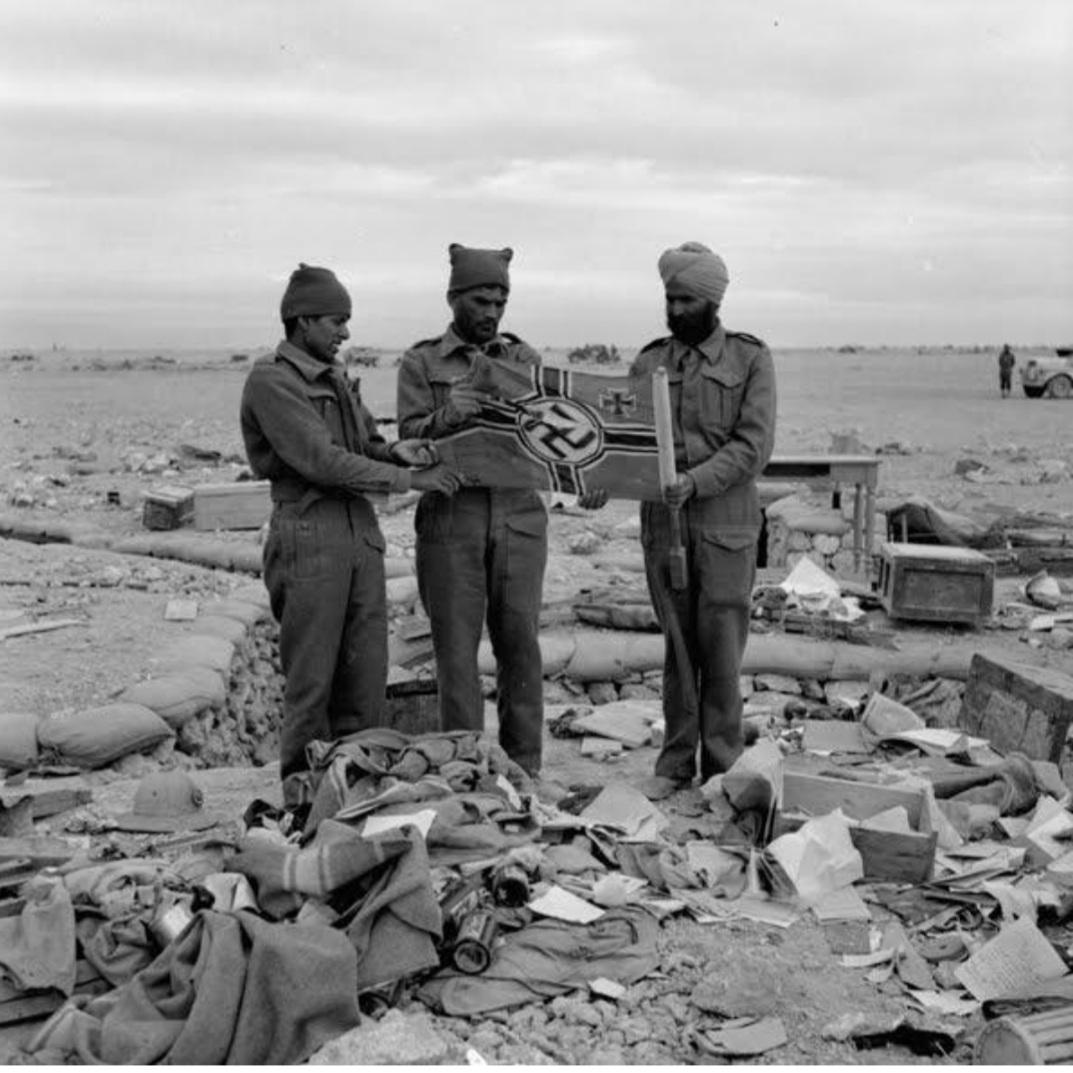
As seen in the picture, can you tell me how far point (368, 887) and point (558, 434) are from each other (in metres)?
2.03

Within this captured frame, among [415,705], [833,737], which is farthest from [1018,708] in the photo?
[415,705]

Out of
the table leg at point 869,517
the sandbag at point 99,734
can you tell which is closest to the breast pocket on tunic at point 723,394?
the sandbag at point 99,734

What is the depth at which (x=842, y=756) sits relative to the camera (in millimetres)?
5988

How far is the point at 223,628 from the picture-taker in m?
7.66

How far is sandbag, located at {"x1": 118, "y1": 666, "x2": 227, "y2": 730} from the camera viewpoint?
624 centimetres

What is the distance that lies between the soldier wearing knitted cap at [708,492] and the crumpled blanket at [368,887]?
5.55 ft

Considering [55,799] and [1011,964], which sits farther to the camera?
[55,799]

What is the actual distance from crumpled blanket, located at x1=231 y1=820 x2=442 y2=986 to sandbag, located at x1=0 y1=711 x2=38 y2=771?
215 centimetres

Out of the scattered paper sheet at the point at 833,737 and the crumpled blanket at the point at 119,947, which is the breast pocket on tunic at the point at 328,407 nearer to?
the crumpled blanket at the point at 119,947

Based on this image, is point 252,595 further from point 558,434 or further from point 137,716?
point 558,434

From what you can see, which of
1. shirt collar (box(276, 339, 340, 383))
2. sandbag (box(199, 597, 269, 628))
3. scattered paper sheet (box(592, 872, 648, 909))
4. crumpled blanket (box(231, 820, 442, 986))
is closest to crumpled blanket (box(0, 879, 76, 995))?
crumpled blanket (box(231, 820, 442, 986))

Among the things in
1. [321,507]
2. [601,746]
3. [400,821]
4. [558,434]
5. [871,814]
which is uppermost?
[558,434]

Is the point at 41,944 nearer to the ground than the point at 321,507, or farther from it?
nearer to the ground

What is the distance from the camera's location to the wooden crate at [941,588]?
8.35m
